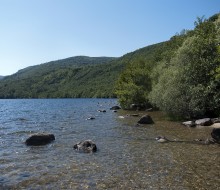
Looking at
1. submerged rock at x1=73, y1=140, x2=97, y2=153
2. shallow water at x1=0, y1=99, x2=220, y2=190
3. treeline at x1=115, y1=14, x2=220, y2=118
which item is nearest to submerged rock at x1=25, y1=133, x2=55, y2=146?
shallow water at x1=0, y1=99, x2=220, y2=190

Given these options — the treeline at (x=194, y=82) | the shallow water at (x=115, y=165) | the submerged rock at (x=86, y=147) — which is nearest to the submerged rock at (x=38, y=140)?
the shallow water at (x=115, y=165)

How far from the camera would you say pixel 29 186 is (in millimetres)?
15266

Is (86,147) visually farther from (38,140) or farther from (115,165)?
(38,140)

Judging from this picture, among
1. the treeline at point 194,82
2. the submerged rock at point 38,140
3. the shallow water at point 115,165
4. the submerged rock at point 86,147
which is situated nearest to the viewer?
the shallow water at point 115,165

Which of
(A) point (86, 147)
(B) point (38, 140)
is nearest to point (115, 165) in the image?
(A) point (86, 147)

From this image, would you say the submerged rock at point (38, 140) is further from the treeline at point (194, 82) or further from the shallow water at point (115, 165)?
the treeline at point (194, 82)

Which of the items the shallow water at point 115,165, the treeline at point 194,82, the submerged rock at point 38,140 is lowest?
the shallow water at point 115,165

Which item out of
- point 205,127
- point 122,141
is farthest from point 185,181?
point 205,127

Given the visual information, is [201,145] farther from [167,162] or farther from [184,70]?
[184,70]

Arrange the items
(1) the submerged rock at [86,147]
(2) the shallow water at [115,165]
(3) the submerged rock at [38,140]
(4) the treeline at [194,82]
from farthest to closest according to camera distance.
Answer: (4) the treeline at [194,82], (3) the submerged rock at [38,140], (1) the submerged rock at [86,147], (2) the shallow water at [115,165]

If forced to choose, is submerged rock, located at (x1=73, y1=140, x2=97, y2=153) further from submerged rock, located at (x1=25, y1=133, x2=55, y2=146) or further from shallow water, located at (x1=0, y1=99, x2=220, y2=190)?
submerged rock, located at (x1=25, y1=133, x2=55, y2=146)

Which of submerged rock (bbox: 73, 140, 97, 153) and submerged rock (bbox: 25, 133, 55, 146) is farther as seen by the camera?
submerged rock (bbox: 25, 133, 55, 146)

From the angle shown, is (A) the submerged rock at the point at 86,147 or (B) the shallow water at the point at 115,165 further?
(A) the submerged rock at the point at 86,147

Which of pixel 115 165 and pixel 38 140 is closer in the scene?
pixel 115 165
